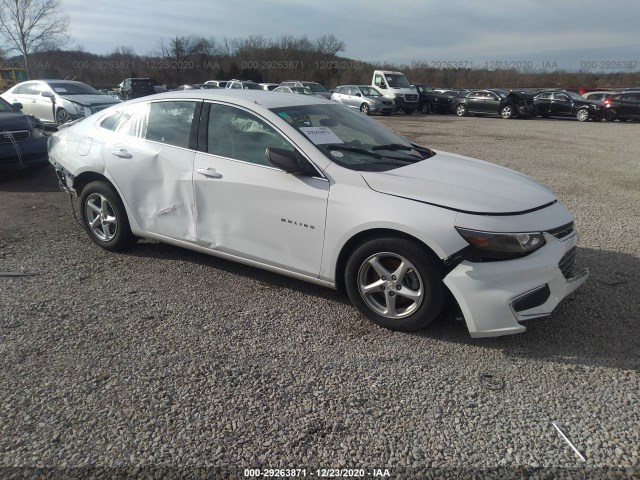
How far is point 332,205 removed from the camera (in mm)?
3414

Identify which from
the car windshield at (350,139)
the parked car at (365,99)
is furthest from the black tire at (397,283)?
the parked car at (365,99)

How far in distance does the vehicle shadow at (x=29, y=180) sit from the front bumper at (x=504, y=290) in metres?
6.87

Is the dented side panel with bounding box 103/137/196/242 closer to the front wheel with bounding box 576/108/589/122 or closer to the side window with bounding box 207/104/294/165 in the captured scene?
the side window with bounding box 207/104/294/165

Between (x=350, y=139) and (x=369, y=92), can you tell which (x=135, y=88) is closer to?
(x=369, y=92)

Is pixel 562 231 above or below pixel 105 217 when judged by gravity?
above

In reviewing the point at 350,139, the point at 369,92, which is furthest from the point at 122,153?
the point at 369,92

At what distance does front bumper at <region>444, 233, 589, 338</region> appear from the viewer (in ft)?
9.86

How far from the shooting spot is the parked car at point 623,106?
24.2m

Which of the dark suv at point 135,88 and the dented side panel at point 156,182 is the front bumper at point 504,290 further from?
the dark suv at point 135,88

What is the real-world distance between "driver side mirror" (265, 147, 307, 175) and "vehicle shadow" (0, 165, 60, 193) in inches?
218

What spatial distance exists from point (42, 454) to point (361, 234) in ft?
7.20

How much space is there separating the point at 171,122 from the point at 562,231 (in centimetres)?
327

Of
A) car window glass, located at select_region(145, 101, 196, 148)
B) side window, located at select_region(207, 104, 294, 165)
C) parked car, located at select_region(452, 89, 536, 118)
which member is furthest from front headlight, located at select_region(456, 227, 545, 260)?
parked car, located at select_region(452, 89, 536, 118)

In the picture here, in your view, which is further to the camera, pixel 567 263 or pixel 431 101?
pixel 431 101
